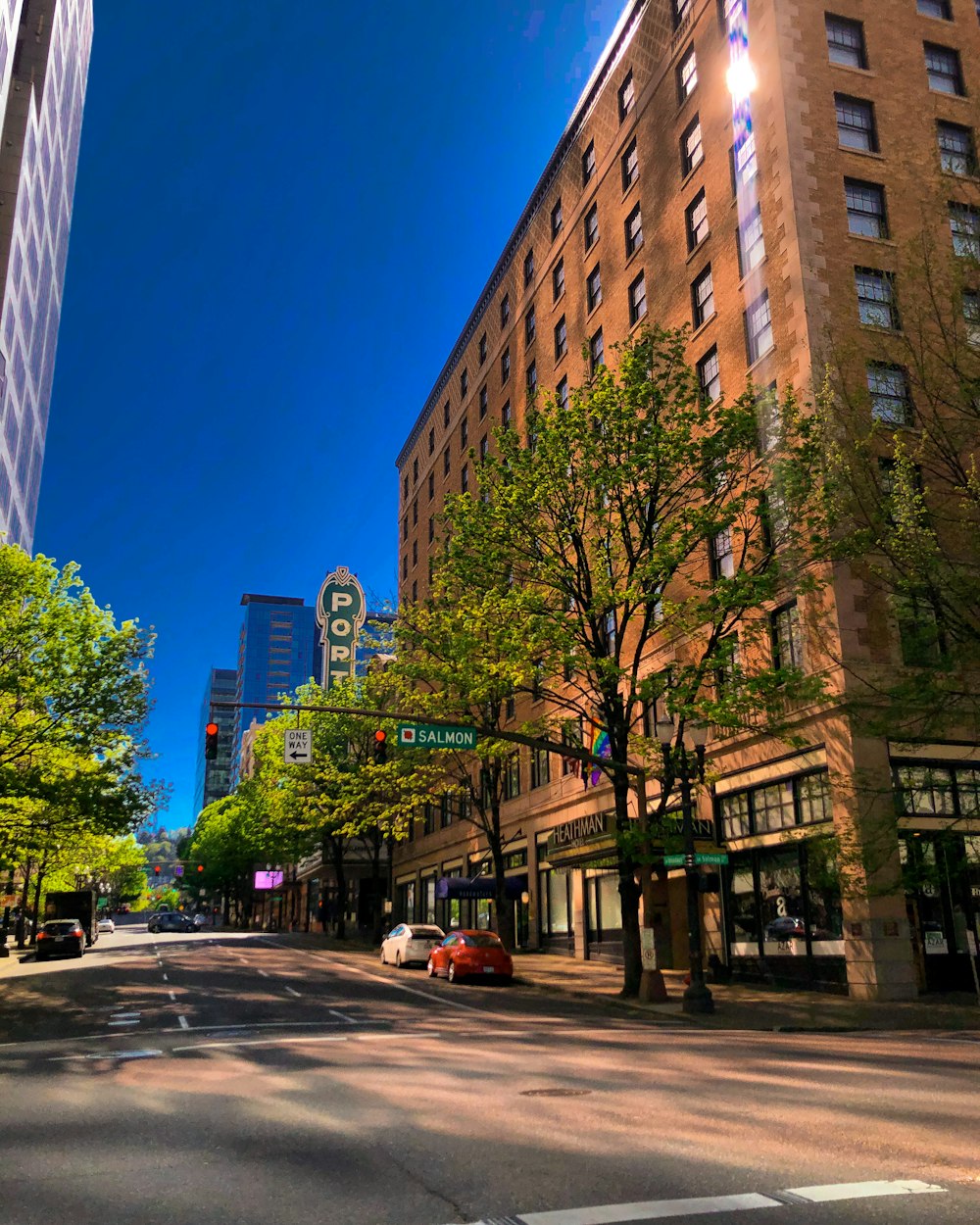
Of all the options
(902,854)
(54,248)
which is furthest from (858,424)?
(54,248)

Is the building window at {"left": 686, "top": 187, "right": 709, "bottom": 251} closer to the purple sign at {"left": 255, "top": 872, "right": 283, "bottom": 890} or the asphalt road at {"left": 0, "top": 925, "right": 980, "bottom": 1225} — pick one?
the asphalt road at {"left": 0, "top": 925, "right": 980, "bottom": 1225}

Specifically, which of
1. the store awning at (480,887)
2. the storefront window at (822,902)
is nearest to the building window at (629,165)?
the storefront window at (822,902)

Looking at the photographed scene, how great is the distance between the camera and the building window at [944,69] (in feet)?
98.8

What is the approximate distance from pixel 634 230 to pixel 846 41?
919cm

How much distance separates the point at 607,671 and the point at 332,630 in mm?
35527

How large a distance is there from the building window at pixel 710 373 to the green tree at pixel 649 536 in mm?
3738

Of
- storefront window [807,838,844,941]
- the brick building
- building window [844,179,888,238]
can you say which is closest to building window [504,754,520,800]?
the brick building

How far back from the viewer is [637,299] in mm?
35562

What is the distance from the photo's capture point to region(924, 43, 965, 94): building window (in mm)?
30125

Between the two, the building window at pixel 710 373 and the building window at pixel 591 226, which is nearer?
the building window at pixel 710 373

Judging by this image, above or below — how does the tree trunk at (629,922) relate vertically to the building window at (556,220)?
below

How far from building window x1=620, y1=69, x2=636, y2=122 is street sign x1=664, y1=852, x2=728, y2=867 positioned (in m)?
27.1

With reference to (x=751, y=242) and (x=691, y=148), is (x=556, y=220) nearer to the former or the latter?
(x=691, y=148)

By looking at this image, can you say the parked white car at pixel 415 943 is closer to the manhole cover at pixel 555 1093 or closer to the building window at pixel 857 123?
the manhole cover at pixel 555 1093
